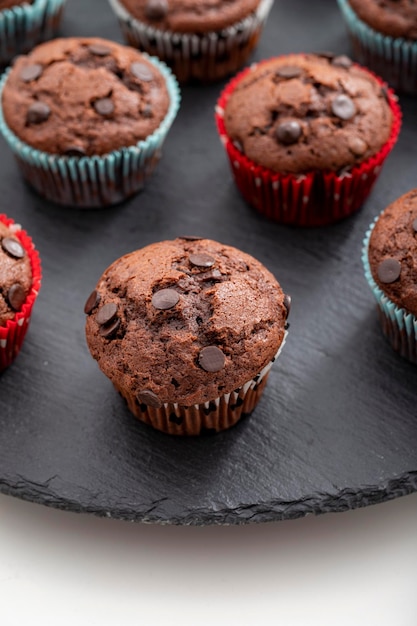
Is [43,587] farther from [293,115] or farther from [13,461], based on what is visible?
[293,115]

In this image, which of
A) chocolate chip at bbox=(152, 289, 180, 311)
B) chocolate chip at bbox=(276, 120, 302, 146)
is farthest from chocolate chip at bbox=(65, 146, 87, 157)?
chocolate chip at bbox=(152, 289, 180, 311)

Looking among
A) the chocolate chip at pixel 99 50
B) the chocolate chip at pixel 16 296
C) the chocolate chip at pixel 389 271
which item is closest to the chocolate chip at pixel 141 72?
the chocolate chip at pixel 99 50

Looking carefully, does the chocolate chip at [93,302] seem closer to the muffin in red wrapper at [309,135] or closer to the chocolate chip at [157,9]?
the muffin in red wrapper at [309,135]

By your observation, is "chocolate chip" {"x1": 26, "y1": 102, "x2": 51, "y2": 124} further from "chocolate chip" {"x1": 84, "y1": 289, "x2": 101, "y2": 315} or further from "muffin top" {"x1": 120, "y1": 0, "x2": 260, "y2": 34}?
"chocolate chip" {"x1": 84, "y1": 289, "x2": 101, "y2": 315}

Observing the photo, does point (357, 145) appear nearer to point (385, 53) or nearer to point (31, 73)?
point (385, 53)

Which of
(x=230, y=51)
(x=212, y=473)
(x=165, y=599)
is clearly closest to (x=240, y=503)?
(x=212, y=473)

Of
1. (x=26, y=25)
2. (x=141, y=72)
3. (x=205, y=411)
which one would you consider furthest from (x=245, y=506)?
(x=26, y=25)
